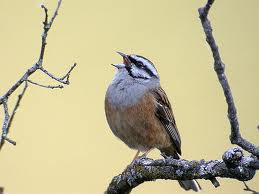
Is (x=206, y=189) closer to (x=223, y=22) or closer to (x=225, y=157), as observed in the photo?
(x=223, y=22)

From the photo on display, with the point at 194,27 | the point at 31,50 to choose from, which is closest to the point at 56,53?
the point at 31,50

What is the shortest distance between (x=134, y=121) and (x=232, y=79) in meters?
2.14

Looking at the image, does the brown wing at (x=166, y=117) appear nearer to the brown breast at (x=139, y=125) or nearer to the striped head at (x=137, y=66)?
the brown breast at (x=139, y=125)

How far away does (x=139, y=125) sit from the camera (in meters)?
4.86

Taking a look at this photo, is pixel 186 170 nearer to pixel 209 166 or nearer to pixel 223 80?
pixel 209 166

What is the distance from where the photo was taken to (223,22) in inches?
288

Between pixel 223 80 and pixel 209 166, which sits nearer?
pixel 223 80

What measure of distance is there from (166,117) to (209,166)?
2.21m

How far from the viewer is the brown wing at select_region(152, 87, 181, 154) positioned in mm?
5059

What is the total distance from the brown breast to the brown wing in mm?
51

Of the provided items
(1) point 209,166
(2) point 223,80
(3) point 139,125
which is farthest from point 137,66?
(2) point 223,80

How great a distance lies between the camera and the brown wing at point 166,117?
16.6 ft

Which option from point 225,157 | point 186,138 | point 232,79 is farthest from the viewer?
point 232,79

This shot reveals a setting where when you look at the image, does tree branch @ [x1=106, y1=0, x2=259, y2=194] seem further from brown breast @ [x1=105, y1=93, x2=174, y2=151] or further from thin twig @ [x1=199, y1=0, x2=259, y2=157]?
brown breast @ [x1=105, y1=93, x2=174, y2=151]
